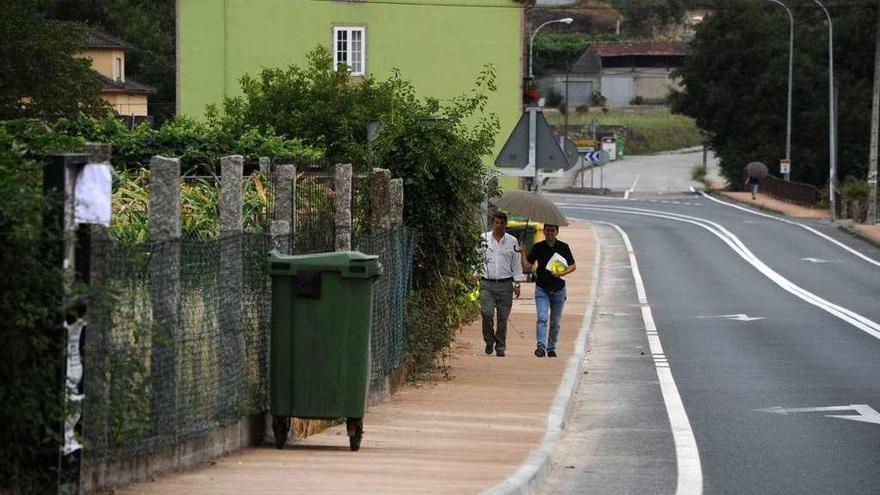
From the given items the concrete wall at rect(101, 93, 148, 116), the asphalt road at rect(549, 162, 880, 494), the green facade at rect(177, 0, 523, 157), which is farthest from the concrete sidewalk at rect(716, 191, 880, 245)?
the concrete wall at rect(101, 93, 148, 116)

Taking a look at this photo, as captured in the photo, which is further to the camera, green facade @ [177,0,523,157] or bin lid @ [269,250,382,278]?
green facade @ [177,0,523,157]

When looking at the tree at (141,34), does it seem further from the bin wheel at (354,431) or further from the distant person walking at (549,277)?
the bin wheel at (354,431)

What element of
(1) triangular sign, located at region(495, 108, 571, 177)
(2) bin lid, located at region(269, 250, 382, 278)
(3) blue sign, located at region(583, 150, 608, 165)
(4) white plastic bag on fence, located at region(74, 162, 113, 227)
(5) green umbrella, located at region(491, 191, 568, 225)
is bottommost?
(2) bin lid, located at region(269, 250, 382, 278)

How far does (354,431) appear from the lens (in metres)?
11.9

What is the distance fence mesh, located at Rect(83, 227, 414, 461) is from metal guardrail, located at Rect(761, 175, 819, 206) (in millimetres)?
63685

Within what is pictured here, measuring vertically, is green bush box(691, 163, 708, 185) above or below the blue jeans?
above

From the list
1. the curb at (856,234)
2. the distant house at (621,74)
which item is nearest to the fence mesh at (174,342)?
the curb at (856,234)

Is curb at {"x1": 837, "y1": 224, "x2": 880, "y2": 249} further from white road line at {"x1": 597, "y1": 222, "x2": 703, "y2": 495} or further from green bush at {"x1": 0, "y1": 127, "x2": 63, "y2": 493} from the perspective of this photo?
green bush at {"x1": 0, "y1": 127, "x2": 63, "y2": 493}

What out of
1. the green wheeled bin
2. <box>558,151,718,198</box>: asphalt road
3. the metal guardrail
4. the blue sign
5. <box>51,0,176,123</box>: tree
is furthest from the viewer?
<box>558,151,718,198</box>: asphalt road

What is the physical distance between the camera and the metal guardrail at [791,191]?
73.9 metres

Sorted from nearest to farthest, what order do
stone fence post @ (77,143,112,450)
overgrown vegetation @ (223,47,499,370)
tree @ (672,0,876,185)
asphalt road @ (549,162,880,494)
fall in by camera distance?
stone fence post @ (77,143,112,450) → asphalt road @ (549,162,880,494) → overgrown vegetation @ (223,47,499,370) → tree @ (672,0,876,185)

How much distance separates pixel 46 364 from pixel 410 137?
1023 centimetres

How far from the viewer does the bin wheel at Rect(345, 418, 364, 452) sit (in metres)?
11.8

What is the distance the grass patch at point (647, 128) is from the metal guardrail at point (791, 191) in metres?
40.8
